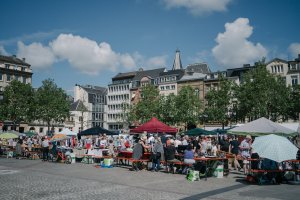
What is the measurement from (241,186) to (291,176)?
2860 millimetres

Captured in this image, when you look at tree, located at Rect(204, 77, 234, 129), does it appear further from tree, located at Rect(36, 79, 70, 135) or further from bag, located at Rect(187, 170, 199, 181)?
bag, located at Rect(187, 170, 199, 181)

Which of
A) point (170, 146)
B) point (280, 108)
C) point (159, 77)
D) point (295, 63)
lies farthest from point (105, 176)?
point (159, 77)

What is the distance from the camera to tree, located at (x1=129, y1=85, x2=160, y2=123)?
211 feet

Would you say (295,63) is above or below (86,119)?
above

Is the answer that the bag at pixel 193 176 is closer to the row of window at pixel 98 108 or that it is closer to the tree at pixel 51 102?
the tree at pixel 51 102

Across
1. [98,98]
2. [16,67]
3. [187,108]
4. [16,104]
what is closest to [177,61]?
[98,98]

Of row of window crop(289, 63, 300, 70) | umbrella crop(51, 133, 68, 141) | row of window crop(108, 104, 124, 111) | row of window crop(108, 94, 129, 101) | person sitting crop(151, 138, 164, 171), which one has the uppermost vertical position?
row of window crop(289, 63, 300, 70)

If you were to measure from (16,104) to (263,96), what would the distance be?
46.8 m

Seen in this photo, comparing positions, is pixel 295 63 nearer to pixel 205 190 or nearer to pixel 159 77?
pixel 159 77

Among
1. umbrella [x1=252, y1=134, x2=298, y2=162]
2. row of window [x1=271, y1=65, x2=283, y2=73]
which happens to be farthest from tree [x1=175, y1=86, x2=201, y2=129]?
umbrella [x1=252, y1=134, x2=298, y2=162]

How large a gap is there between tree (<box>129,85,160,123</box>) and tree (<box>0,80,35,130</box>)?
21311mm

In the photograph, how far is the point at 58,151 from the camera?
933 inches

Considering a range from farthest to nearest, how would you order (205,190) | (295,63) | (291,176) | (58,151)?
(295,63)
(58,151)
(291,176)
(205,190)

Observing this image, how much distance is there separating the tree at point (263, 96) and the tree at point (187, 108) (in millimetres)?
10085
